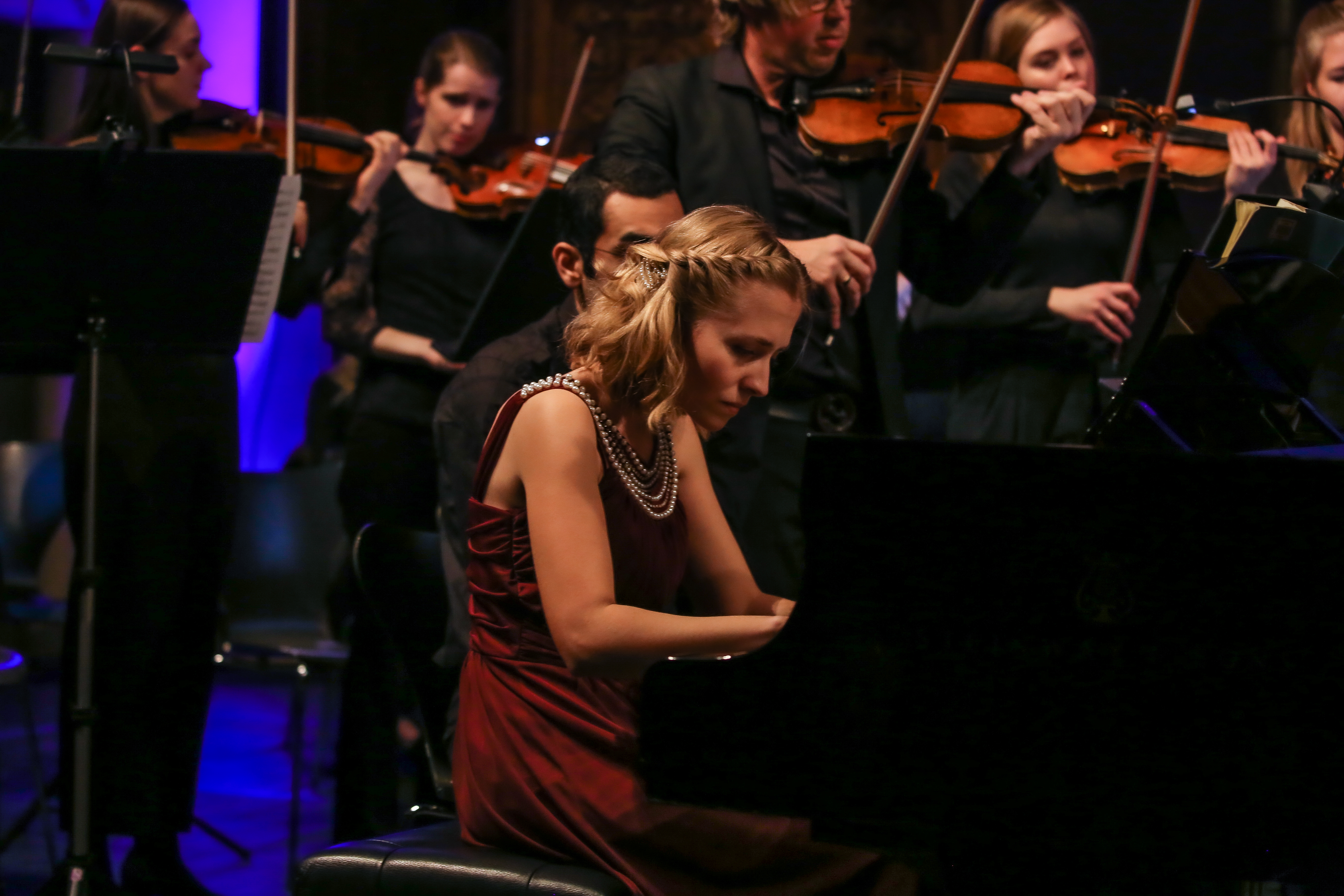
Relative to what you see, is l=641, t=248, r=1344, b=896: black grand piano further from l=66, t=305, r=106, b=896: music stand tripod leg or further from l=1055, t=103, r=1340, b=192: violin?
l=1055, t=103, r=1340, b=192: violin

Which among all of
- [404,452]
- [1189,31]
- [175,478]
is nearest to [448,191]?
[404,452]

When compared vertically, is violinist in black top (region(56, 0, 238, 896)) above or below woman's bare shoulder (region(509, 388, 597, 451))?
below

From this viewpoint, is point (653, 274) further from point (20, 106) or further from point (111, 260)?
point (20, 106)

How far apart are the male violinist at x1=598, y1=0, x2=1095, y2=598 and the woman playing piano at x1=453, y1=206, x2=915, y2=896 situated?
25.3 inches

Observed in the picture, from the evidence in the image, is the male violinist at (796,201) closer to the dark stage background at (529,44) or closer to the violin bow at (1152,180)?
the violin bow at (1152,180)

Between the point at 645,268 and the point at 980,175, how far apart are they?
122cm

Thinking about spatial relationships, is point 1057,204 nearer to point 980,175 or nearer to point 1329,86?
point 980,175

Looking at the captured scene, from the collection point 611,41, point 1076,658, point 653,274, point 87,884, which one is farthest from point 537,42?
point 1076,658

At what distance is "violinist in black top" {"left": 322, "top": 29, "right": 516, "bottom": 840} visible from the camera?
279cm

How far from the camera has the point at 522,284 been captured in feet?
7.84

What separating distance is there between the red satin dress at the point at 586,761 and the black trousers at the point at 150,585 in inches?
37.4

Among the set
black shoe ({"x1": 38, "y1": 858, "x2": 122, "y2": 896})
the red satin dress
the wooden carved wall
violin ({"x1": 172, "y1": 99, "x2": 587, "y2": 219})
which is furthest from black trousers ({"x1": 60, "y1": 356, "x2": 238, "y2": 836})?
the wooden carved wall

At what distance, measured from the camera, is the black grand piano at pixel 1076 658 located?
1.11 metres

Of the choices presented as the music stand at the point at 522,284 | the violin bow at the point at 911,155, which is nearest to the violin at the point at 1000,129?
the violin bow at the point at 911,155
